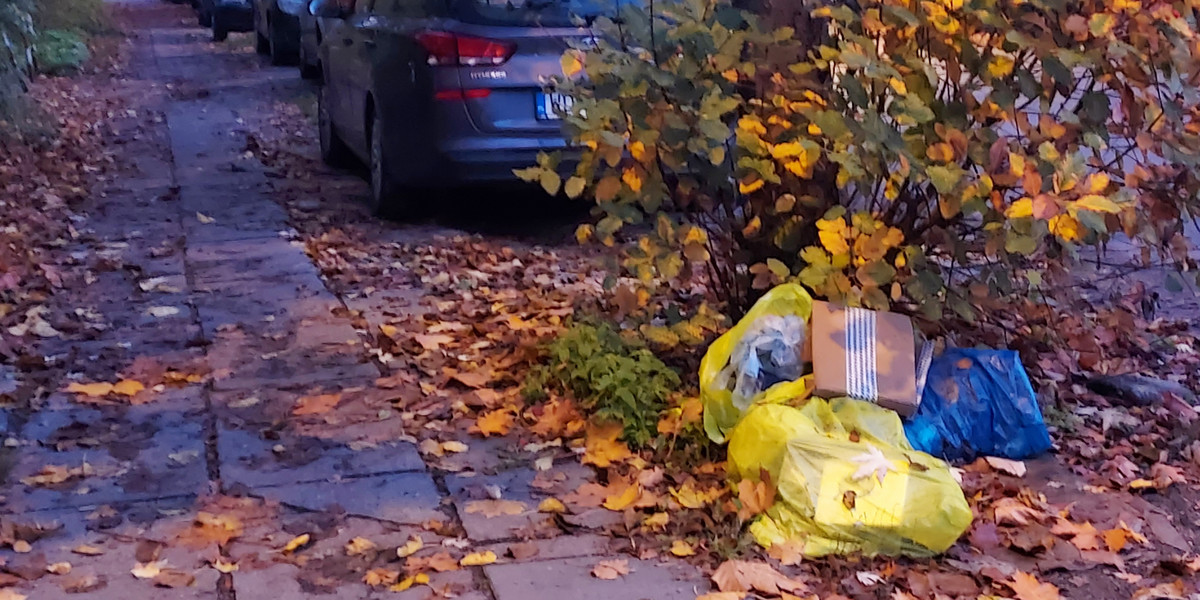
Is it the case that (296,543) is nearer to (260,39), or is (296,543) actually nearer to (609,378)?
(609,378)

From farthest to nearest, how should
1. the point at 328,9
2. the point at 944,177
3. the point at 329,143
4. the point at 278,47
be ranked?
the point at 278,47, the point at 329,143, the point at 328,9, the point at 944,177

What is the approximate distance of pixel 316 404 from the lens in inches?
189

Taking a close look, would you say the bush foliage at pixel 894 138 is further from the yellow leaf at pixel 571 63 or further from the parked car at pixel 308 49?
the parked car at pixel 308 49

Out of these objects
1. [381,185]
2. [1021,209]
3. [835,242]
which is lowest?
[381,185]

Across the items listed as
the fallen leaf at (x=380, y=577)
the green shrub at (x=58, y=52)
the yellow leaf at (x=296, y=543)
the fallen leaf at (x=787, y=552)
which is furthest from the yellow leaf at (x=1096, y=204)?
the green shrub at (x=58, y=52)

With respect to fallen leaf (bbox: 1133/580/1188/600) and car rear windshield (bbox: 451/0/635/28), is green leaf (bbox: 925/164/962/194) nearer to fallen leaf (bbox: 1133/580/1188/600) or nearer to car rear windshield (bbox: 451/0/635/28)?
fallen leaf (bbox: 1133/580/1188/600)

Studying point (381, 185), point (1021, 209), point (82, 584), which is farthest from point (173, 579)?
point (381, 185)

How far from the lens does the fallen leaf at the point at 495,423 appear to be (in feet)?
14.9

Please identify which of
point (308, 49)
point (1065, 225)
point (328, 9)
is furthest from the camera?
point (308, 49)

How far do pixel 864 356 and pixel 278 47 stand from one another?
14871 mm

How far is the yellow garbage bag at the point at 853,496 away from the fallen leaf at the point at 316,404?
69.1 inches

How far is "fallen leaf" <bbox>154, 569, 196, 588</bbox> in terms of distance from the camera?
3.44 m

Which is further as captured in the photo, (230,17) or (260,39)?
(230,17)

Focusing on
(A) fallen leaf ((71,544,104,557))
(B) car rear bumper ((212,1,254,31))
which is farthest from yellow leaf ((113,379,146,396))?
(B) car rear bumper ((212,1,254,31))
